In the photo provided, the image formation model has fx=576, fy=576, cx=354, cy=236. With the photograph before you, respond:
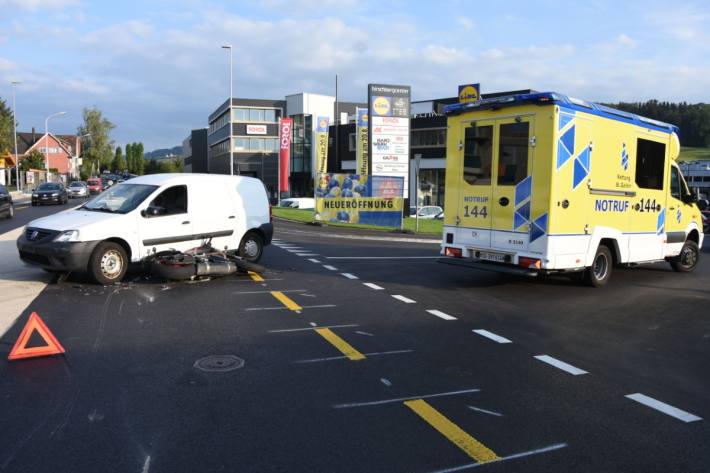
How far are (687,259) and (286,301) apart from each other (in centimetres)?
961

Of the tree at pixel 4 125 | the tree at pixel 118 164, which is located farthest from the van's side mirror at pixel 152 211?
the tree at pixel 118 164

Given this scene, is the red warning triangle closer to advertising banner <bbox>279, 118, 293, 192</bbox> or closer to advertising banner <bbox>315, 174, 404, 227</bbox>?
advertising banner <bbox>315, 174, 404, 227</bbox>

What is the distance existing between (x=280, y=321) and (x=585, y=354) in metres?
3.70

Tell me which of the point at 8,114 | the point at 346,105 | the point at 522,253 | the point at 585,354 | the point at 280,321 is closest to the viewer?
the point at 585,354

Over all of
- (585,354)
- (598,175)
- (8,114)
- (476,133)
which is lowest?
(585,354)

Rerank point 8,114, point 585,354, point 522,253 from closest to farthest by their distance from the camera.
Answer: point 585,354 → point 522,253 → point 8,114

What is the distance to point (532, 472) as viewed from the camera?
3.61 m

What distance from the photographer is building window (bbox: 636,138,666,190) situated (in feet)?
35.5

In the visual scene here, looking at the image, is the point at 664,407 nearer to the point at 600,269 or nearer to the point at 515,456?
the point at 515,456

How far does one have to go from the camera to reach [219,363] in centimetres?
568

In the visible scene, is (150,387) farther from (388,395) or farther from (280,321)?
(280,321)

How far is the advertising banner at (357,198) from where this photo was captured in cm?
2409

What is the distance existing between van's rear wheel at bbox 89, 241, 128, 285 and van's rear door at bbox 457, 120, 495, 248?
6.01m

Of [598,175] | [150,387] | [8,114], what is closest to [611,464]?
[150,387]
